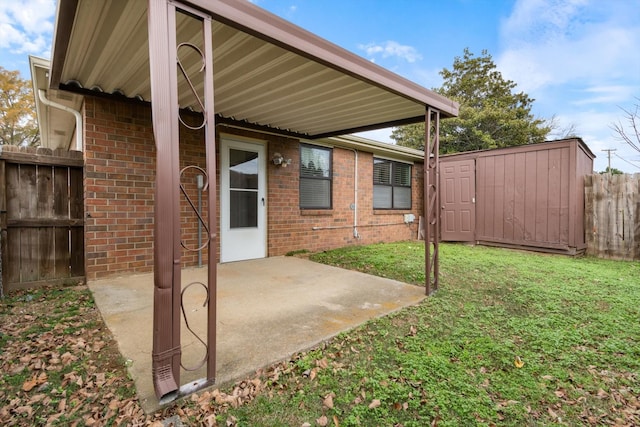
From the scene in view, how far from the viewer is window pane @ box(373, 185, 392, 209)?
26.6 ft

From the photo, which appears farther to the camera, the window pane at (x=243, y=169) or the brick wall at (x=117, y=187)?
the window pane at (x=243, y=169)

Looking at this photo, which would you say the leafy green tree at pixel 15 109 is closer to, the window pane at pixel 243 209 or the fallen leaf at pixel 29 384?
the window pane at pixel 243 209

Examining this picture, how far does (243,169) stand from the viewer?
17.8 ft

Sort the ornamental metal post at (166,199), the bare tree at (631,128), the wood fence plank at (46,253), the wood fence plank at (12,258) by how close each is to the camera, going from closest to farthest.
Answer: the ornamental metal post at (166,199) → the wood fence plank at (12,258) → the wood fence plank at (46,253) → the bare tree at (631,128)

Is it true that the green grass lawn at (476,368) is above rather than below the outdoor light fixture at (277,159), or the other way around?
below

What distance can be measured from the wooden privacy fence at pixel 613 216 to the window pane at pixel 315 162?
558 centimetres

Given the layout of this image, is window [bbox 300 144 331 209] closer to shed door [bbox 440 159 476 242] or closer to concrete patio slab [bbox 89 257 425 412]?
concrete patio slab [bbox 89 257 425 412]

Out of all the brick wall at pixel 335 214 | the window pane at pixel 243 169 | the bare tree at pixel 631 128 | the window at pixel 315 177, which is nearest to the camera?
the window pane at pixel 243 169

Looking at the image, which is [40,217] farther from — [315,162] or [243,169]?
[315,162]

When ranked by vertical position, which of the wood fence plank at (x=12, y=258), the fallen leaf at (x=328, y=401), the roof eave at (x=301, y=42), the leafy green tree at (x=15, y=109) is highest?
the leafy green tree at (x=15, y=109)

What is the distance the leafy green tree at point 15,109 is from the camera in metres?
14.0

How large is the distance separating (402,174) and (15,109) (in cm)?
1767

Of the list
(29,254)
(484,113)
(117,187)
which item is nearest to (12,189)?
(29,254)

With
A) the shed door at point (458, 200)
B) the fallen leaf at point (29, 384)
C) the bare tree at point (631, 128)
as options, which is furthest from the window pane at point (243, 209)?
the bare tree at point (631, 128)
